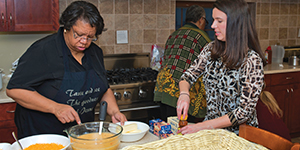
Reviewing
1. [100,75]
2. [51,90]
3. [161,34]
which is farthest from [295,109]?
[51,90]

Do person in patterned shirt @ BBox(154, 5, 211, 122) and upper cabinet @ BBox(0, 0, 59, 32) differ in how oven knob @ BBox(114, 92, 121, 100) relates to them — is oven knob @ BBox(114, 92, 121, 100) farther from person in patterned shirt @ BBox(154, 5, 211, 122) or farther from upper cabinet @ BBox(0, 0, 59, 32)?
upper cabinet @ BBox(0, 0, 59, 32)

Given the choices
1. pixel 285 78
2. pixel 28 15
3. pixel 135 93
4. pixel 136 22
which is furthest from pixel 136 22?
pixel 285 78

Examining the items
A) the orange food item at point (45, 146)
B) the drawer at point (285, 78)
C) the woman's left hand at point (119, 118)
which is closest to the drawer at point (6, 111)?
the woman's left hand at point (119, 118)

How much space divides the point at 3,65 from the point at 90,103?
171cm

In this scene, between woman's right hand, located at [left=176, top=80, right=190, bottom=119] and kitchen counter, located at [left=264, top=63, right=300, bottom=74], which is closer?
woman's right hand, located at [left=176, top=80, right=190, bottom=119]

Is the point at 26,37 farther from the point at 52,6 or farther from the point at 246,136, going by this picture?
the point at 246,136

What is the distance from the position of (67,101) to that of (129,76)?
53.1 inches

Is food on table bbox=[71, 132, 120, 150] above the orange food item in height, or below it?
above

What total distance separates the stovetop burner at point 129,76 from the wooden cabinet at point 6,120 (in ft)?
2.96

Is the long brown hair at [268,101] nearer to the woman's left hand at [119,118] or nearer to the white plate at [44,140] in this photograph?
the woman's left hand at [119,118]

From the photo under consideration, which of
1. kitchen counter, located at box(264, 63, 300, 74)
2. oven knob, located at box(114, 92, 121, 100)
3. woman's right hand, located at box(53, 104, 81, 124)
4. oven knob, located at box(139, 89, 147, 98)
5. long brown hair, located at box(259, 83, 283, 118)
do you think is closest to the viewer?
woman's right hand, located at box(53, 104, 81, 124)

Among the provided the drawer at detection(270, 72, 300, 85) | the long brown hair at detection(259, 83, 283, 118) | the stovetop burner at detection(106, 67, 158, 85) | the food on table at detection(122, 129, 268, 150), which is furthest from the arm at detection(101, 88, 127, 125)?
the drawer at detection(270, 72, 300, 85)

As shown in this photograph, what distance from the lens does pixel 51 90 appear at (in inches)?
58.1

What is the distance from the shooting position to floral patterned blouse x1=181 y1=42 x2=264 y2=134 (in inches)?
56.5
